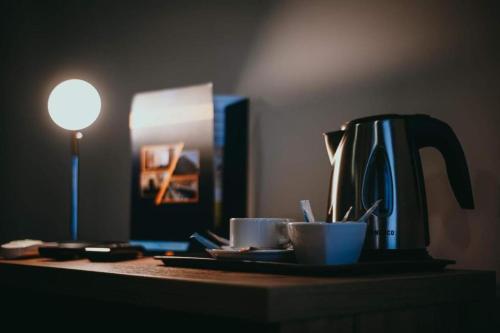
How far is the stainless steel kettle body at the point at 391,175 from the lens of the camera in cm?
101

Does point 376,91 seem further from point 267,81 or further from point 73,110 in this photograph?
point 73,110

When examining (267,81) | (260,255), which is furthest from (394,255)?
(267,81)

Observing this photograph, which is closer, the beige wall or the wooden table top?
the wooden table top

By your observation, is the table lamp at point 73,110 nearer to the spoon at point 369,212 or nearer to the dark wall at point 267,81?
the dark wall at point 267,81

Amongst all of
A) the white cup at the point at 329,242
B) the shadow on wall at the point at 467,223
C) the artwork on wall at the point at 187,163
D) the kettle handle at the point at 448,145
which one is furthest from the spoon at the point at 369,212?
the artwork on wall at the point at 187,163

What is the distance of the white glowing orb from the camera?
5.25ft

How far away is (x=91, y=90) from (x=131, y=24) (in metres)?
0.44

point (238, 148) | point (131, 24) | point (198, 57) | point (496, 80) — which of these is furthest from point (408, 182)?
point (131, 24)

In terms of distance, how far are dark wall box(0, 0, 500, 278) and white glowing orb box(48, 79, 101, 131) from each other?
1.01ft

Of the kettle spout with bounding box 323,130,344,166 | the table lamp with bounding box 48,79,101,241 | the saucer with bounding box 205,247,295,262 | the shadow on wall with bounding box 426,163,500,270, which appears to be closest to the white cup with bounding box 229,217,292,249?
the saucer with bounding box 205,247,295,262

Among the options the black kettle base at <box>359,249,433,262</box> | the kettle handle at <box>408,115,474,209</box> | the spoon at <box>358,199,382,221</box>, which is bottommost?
the black kettle base at <box>359,249,433,262</box>

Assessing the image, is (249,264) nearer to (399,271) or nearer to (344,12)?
(399,271)

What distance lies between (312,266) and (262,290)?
0.18 metres

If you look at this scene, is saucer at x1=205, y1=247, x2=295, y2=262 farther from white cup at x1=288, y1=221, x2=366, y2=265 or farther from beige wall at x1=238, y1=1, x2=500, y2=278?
beige wall at x1=238, y1=1, x2=500, y2=278
